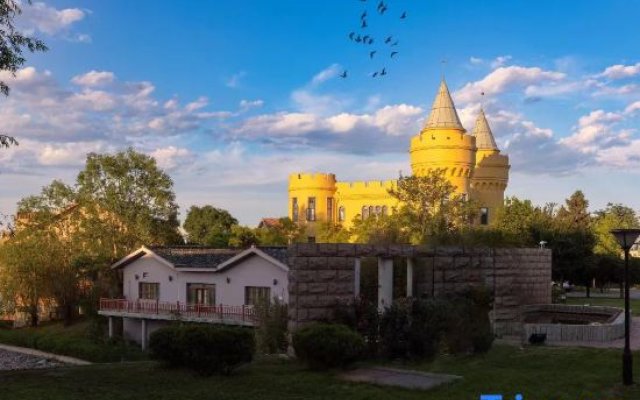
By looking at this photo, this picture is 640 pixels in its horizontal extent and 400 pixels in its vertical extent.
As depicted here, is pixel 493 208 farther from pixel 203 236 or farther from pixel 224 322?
pixel 224 322

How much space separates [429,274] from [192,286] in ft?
78.2

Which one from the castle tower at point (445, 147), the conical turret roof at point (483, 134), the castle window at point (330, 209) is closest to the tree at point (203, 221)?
the castle window at point (330, 209)

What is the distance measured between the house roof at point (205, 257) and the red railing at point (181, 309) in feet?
7.90

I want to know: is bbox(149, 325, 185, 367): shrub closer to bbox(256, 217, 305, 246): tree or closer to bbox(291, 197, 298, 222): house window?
bbox(256, 217, 305, 246): tree

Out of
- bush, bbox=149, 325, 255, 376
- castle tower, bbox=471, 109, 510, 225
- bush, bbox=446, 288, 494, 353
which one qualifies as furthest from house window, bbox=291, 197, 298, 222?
bush, bbox=149, 325, 255, 376

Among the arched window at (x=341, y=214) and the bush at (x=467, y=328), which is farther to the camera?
the arched window at (x=341, y=214)

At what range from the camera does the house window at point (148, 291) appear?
41.7 meters

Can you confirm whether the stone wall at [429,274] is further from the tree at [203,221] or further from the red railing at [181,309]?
the tree at [203,221]

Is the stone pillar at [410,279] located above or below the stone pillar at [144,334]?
above

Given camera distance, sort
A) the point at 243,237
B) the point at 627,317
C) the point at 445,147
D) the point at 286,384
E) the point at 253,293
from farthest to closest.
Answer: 1. the point at 243,237
2. the point at 445,147
3. the point at 253,293
4. the point at 627,317
5. the point at 286,384

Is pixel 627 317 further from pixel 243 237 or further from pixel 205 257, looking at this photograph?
pixel 243 237

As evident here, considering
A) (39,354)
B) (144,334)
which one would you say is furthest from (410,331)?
(39,354)

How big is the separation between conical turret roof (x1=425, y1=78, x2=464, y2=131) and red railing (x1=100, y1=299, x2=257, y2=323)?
117ft

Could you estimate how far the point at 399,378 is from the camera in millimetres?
12797
